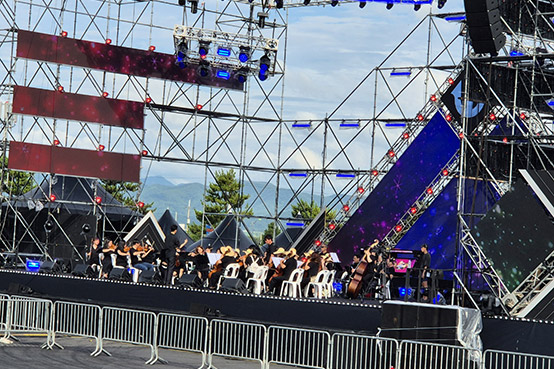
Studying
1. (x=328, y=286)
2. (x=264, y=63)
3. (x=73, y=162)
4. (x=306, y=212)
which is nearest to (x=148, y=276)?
(x=328, y=286)

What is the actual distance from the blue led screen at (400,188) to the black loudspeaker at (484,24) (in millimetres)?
10423

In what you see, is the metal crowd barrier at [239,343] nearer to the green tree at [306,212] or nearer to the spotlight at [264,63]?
the spotlight at [264,63]

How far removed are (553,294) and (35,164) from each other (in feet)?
70.5

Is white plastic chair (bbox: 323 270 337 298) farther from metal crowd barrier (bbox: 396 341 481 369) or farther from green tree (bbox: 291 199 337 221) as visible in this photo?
green tree (bbox: 291 199 337 221)

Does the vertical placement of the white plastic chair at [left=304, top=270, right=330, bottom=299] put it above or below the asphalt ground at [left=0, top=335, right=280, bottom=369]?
above

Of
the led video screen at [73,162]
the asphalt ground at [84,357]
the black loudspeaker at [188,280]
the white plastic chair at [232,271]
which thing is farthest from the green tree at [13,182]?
the asphalt ground at [84,357]

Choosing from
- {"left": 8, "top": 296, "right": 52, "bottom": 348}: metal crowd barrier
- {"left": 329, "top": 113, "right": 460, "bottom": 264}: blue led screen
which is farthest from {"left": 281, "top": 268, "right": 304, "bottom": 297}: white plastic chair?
{"left": 329, "top": 113, "right": 460, "bottom": 264}: blue led screen

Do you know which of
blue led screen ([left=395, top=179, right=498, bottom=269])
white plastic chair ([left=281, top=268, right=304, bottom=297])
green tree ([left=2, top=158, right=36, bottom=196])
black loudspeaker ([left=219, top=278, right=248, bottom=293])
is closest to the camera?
black loudspeaker ([left=219, top=278, right=248, bottom=293])

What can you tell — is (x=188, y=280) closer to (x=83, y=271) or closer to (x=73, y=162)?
(x=83, y=271)

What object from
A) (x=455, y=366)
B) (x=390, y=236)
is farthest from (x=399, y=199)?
(x=455, y=366)

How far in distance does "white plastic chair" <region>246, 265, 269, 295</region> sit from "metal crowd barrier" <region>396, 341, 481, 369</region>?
8.73 meters

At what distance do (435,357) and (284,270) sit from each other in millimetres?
9196

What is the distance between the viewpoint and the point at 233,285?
21250mm

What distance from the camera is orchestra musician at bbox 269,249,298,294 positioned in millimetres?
22219
